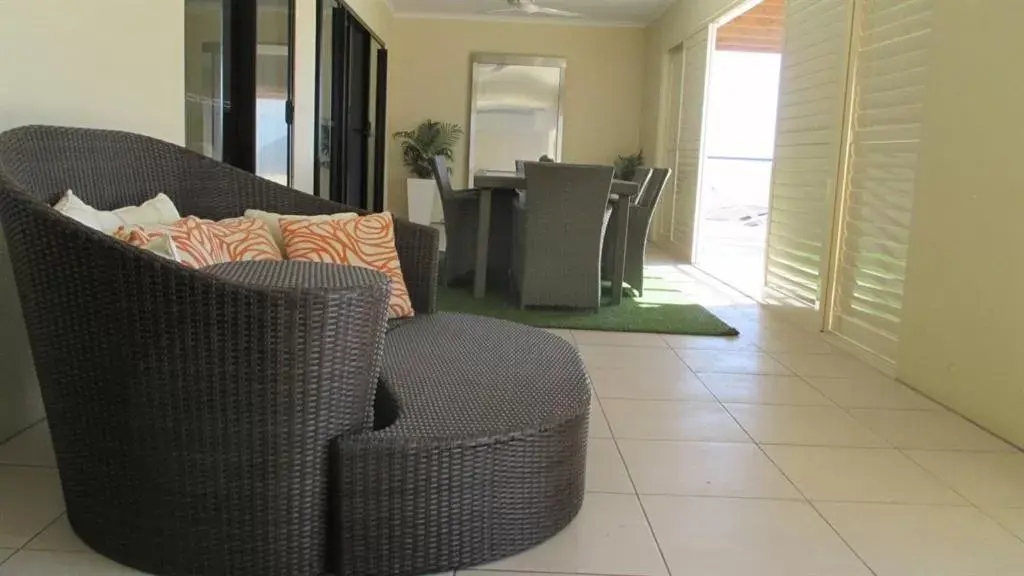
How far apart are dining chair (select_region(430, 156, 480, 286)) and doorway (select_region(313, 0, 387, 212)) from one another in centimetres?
96

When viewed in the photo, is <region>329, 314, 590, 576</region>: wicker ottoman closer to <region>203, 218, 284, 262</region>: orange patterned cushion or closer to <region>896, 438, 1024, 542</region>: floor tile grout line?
<region>203, 218, 284, 262</region>: orange patterned cushion

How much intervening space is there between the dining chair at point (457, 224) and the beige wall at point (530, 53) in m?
4.40

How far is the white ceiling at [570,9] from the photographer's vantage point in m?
8.20

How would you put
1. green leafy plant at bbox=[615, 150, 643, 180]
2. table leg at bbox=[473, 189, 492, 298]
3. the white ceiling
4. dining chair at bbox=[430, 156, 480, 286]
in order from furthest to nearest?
green leafy plant at bbox=[615, 150, 643, 180], the white ceiling, dining chair at bbox=[430, 156, 480, 286], table leg at bbox=[473, 189, 492, 298]

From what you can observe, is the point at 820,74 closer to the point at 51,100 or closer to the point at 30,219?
the point at 51,100

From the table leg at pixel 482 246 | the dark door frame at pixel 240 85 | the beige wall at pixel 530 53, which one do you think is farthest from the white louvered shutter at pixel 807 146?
the beige wall at pixel 530 53

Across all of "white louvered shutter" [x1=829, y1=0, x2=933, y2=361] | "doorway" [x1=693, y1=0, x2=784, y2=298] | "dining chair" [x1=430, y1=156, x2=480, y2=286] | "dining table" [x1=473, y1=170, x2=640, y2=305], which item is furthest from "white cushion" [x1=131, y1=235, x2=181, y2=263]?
"doorway" [x1=693, y1=0, x2=784, y2=298]

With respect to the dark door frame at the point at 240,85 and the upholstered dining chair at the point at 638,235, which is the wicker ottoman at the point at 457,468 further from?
the upholstered dining chair at the point at 638,235

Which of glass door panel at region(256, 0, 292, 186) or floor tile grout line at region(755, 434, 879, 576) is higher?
glass door panel at region(256, 0, 292, 186)

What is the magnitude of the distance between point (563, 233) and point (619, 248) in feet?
1.63

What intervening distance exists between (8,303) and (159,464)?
1011 mm

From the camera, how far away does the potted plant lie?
9.29m

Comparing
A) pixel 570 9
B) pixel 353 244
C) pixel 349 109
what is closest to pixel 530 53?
pixel 570 9

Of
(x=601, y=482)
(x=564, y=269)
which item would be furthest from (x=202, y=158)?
(x=564, y=269)
